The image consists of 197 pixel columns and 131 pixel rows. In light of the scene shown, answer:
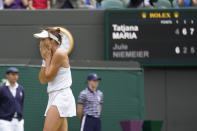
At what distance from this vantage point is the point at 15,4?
12.6m

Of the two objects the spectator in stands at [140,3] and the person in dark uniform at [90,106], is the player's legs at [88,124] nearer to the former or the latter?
the person in dark uniform at [90,106]

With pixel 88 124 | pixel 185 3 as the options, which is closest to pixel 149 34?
pixel 185 3

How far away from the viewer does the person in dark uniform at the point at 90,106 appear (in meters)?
10.0

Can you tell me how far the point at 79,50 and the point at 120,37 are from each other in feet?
2.90

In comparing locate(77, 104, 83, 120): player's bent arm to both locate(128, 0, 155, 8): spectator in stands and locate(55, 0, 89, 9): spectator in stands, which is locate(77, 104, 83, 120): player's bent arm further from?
locate(128, 0, 155, 8): spectator in stands

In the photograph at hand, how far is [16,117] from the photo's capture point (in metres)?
9.12

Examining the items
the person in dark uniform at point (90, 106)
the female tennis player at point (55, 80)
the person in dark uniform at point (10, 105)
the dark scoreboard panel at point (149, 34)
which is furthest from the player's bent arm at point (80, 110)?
the female tennis player at point (55, 80)

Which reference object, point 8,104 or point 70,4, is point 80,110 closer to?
point 8,104

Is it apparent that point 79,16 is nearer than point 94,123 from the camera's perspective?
No

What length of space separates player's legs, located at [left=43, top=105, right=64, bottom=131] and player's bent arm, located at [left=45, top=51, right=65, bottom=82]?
28cm

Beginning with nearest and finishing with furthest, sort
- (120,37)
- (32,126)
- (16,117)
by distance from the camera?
(16,117) < (32,126) < (120,37)

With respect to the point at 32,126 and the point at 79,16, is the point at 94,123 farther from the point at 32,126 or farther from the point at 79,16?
the point at 79,16

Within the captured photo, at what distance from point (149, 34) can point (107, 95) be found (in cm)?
166

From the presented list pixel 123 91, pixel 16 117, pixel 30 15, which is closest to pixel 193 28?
pixel 123 91
